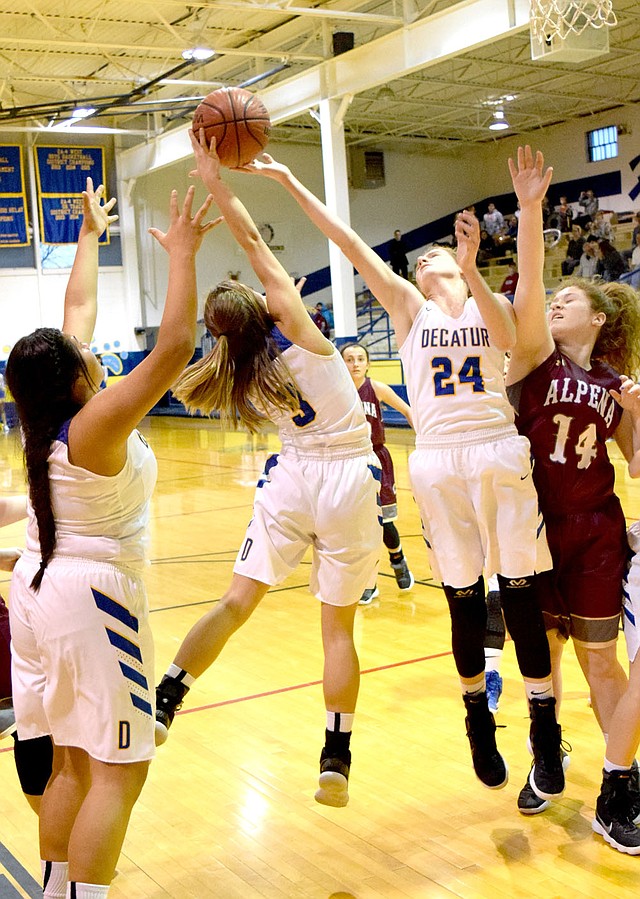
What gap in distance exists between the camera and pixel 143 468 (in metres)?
2.62

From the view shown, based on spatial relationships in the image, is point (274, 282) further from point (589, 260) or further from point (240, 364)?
point (589, 260)

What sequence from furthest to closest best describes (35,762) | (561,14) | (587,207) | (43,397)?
(587,207) → (561,14) → (35,762) → (43,397)

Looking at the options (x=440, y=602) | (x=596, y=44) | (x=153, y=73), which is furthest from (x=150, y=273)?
(x=440, y=602)

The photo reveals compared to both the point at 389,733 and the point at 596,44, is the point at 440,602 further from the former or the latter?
the point at 596,44

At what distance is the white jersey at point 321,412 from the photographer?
345cm

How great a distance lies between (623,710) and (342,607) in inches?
37.5

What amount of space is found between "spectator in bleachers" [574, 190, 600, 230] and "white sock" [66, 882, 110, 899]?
842 inches

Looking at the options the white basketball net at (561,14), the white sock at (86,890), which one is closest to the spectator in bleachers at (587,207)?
the white basketball net at (561,14)

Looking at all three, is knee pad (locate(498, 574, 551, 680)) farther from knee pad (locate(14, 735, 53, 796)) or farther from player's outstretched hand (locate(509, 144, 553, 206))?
knee pad (locate(14, 735, 53, 796))

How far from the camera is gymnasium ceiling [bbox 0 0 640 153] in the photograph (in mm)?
15805

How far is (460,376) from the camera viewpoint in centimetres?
344

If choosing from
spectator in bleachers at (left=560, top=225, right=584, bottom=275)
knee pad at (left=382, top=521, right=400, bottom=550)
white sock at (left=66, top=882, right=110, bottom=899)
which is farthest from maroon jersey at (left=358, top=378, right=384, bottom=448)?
spectator in bleachers at (left=560, top=225, right=584, bottom=275)

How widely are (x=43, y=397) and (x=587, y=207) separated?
71.5 feet

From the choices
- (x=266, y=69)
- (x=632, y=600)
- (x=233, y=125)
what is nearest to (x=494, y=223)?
(x=266, y=69)
